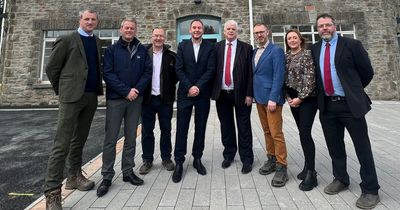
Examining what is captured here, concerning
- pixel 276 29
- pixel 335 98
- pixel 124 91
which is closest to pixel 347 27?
pixel 276 29

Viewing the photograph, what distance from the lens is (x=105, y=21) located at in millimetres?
12344

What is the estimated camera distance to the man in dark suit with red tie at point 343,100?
3141 millimetres

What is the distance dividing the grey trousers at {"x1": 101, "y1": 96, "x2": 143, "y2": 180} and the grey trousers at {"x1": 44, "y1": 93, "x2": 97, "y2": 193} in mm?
246

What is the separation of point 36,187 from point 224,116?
8.80ft

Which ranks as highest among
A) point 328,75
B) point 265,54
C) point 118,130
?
point 265,54

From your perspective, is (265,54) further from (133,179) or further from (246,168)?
(133,179)

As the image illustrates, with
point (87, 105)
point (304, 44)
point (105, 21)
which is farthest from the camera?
point (105, 21)

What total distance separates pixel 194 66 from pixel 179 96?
472 mm

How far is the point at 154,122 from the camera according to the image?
431 centimetres

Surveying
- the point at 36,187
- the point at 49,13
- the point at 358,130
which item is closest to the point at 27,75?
the point at 49,13

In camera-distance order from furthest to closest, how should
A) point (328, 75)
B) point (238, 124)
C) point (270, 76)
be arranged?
point (238, 124)
point (270, 76)
point (328, 75)

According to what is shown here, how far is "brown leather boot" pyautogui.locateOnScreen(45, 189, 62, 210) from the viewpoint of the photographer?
2994mm

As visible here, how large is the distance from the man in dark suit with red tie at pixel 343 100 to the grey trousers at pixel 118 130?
2283 millimetres

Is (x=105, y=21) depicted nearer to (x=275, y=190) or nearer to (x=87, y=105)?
(x=87, y=105)
